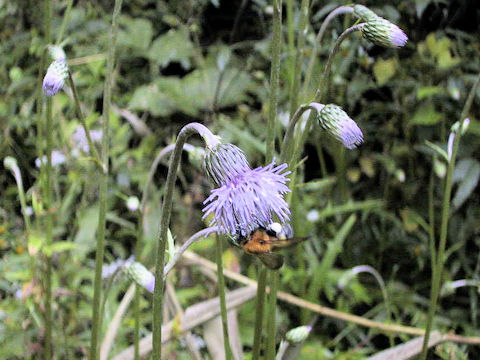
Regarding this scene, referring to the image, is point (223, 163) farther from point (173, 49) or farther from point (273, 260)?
point (173, 49)

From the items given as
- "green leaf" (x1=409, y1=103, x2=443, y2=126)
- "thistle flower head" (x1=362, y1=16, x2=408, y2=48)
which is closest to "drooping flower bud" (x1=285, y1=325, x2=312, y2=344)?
"thistle flower head" (x1=362, y1=16, x2=408, y2=48)

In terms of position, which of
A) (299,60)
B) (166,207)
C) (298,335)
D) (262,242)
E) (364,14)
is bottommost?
(298,335)

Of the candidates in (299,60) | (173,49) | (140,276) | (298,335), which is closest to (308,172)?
(173,49)

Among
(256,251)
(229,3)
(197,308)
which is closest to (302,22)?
(256,251)

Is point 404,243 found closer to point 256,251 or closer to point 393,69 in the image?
point 393,69

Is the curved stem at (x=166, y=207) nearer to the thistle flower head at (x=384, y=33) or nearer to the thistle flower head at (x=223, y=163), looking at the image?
the thistle flower head at (x=223, y=163)

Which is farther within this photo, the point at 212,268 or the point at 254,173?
the point at 212,268
